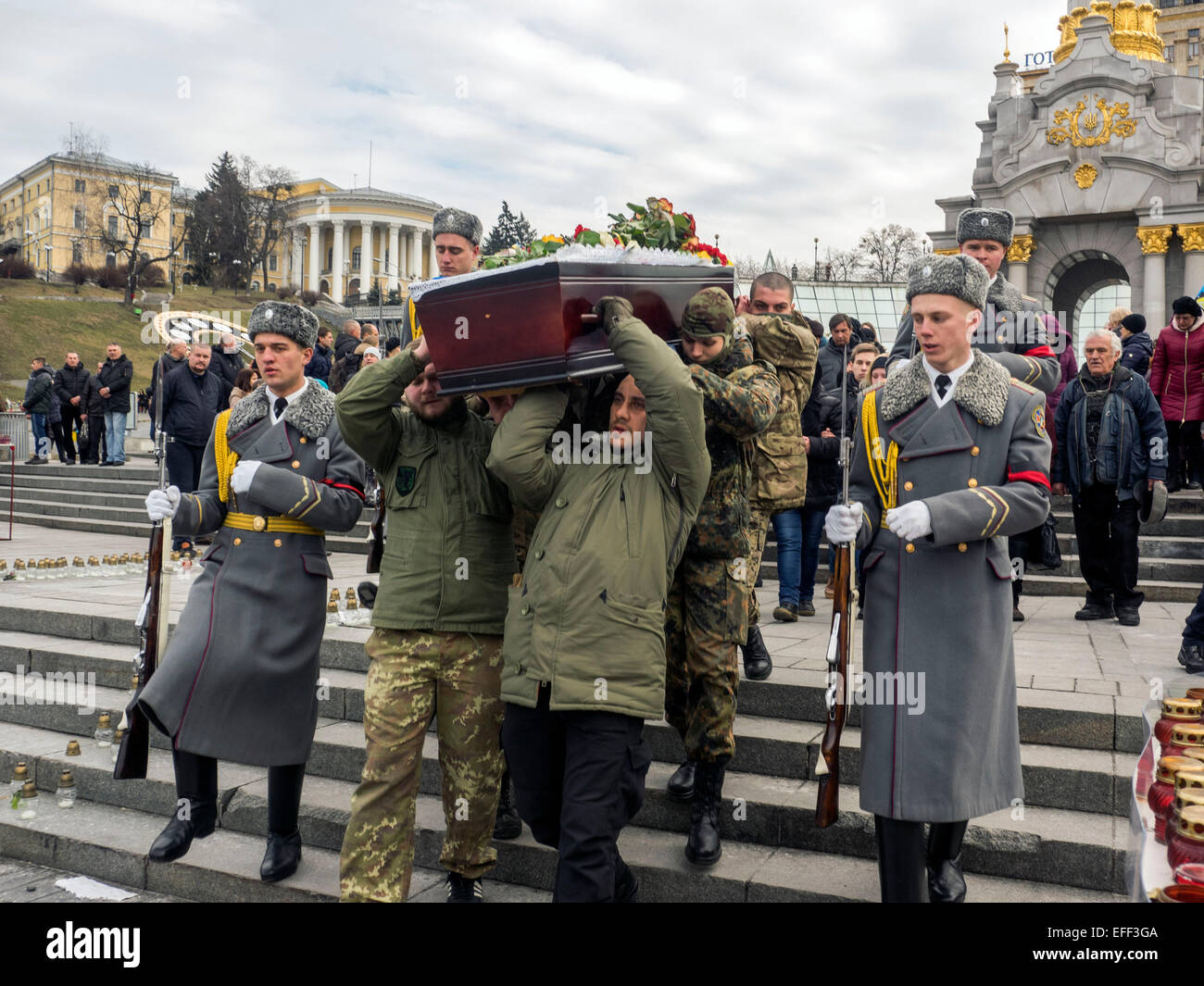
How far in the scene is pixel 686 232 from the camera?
4.00 metres

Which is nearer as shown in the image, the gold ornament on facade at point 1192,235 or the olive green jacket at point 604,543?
the olive green jacket at point 604,543

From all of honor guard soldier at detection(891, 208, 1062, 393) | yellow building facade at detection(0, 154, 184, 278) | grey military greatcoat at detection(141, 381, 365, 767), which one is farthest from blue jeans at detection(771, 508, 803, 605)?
yellow building facade at detection(0, 154, 184, 278)

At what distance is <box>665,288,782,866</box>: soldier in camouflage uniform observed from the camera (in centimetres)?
394

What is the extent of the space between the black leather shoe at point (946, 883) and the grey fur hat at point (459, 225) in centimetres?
318

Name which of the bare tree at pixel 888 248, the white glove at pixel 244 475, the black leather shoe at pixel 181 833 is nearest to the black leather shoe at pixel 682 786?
the black leather shoe at pixel 181 833

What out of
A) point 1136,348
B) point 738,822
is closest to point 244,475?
point 738,822

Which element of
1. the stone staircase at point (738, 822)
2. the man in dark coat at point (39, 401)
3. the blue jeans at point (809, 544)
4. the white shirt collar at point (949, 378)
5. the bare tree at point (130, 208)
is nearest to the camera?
the white shirt collar at point (949, 378)

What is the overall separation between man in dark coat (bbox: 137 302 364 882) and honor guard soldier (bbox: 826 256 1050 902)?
2.10 m

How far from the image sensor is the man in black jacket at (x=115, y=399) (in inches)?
709

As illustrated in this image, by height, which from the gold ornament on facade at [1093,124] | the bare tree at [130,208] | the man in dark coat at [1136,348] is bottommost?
the man in dark coat at [1136,348]

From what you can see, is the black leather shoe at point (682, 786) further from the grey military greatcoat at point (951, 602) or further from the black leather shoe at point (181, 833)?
the black leather shoe at point (181, 833)

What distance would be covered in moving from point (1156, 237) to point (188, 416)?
19.3 m

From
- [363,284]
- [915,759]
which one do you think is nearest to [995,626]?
[915,759]

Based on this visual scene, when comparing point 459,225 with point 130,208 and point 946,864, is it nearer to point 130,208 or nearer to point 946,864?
point 946,864
